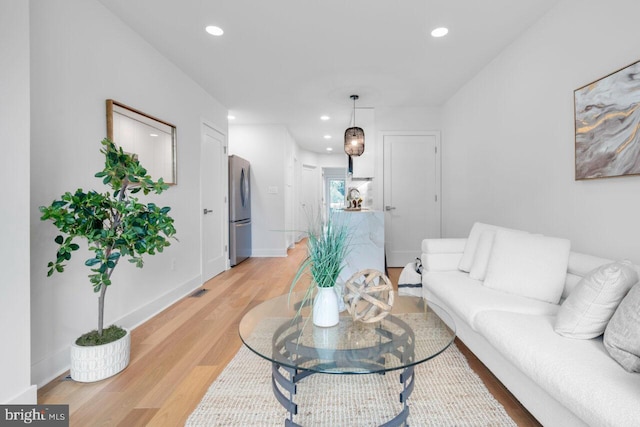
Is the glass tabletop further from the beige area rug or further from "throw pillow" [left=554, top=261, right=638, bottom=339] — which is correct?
"throw pillow" [left=554, top=261, right=638, bottom=339]

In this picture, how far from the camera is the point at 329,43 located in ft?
9.53

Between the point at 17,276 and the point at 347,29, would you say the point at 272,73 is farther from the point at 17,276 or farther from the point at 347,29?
Result: the point at 17,276

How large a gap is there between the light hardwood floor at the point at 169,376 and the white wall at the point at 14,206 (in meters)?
0.28

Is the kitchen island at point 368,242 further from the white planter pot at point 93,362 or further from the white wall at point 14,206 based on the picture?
the white wall at point 14,206

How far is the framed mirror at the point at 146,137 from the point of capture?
95.7 inches

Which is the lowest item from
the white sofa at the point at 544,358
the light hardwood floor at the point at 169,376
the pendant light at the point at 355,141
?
the light hardwood floor at the point at 169,376

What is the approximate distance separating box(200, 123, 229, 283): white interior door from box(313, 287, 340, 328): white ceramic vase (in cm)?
289

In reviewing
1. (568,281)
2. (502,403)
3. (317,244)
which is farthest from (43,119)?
(568,281)

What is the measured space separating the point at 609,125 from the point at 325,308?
207 centimetres

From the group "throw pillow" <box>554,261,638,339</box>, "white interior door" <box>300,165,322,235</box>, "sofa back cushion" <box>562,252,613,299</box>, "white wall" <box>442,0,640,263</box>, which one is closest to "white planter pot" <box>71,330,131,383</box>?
"throw pillow" <box>554,261,638,339</box>

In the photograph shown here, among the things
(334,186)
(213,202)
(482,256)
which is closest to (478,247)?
(482,256)

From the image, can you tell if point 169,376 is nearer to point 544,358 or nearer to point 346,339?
point 346,339

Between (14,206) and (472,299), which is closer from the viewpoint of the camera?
(14,206)

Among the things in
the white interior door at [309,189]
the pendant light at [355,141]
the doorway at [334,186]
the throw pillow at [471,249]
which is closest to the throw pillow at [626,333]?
the throw pillow at [471,249]
